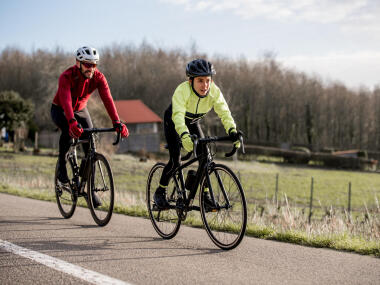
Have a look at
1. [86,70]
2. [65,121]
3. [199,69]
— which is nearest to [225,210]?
[199,69]

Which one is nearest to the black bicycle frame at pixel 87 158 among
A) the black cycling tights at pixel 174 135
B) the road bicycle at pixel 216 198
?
the black cycling tights at pixel 174 135

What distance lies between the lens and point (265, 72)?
290 ft

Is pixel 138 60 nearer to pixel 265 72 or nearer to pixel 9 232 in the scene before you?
pixel 265 72

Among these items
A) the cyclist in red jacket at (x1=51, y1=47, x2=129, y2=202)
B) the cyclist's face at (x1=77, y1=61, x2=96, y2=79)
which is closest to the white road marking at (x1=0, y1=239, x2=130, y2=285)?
the cyclist in red jacket at (x1=51, y1=47, x2=129, y2=202)

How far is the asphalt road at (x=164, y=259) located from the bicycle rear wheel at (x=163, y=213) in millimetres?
128

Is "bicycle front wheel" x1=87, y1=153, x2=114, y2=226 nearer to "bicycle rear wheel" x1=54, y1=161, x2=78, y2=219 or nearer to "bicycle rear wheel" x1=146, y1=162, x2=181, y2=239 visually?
"bicycle rear wheel" x1=54, y1=161, x2=78, y2=219

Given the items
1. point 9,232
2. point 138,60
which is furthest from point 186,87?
point 138,60

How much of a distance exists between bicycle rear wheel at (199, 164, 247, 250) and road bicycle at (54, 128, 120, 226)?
160 cm

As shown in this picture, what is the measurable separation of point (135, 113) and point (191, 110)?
202 ft

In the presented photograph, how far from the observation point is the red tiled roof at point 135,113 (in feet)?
212

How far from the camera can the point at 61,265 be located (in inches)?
172

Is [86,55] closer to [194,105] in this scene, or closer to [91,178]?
[91,178]

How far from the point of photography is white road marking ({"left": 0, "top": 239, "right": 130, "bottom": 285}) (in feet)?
12.9

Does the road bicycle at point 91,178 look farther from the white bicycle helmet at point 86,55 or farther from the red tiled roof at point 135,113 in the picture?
the red tiled roof at point 135,113
